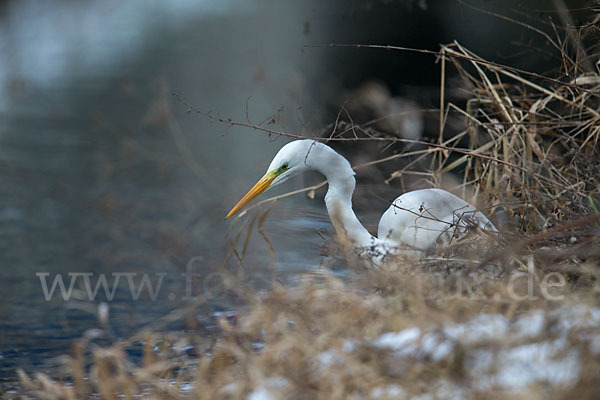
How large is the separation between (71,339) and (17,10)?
10814mm

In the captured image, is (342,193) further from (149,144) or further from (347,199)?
(149,144)

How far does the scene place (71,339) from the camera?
341cm

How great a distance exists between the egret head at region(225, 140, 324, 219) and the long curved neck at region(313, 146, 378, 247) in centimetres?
6

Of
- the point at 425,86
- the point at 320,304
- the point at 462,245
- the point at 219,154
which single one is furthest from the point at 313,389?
the point at 425,86

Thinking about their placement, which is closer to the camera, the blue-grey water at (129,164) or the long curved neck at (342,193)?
the long curved neck at (342,193)

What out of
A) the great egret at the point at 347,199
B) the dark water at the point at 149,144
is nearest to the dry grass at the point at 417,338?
the dark water at the point at 149,144

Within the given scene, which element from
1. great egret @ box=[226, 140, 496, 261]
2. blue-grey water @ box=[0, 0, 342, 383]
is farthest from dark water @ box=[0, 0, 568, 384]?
great egret @ box=[226, 140, 496, 261]

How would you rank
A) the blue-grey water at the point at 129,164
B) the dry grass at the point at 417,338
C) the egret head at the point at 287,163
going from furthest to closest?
the blue-grey water at the point at 129,164 → the egret head at the point at 287,163 → the dry grass at the point at 417,338

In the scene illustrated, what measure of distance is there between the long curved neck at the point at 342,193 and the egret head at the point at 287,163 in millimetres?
59

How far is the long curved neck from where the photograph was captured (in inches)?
117

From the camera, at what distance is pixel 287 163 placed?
9.68 ft

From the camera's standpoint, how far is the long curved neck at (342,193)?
2984mm

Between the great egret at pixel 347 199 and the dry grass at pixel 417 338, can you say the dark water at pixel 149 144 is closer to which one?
the great egret at pixel 347 199

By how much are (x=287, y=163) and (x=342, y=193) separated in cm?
25
